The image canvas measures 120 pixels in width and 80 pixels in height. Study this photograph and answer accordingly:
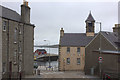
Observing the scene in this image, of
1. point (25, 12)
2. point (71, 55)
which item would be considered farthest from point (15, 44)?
point (71, 55)

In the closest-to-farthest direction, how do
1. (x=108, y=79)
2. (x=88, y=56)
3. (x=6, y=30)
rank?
(x=6, y=30) → (x=108, y=79) → (x=88, y=56)

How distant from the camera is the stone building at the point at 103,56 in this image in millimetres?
24375

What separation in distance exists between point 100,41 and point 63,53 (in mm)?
16168

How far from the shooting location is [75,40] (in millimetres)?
43625

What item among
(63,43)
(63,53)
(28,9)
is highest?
(28,9)

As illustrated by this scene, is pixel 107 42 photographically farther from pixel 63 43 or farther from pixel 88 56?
pixel 63 43

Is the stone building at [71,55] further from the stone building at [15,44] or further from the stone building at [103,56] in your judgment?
the stone building at [15,44]

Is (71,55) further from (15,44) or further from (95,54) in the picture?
(15,44)

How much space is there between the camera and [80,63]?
41.5m

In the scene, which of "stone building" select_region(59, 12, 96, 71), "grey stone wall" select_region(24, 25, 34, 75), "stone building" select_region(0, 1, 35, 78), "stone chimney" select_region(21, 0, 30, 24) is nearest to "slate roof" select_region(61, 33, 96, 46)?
"stone building" select_region(59, 12, 96, 71)

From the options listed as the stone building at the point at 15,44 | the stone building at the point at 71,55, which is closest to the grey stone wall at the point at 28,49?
the stone building at the point at 15,44

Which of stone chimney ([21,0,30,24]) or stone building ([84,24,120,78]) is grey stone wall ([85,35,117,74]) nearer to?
stone building ([84,24,120,78])

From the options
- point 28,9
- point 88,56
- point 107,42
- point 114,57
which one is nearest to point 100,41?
point 107,42

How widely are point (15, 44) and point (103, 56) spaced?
49.3 ft
